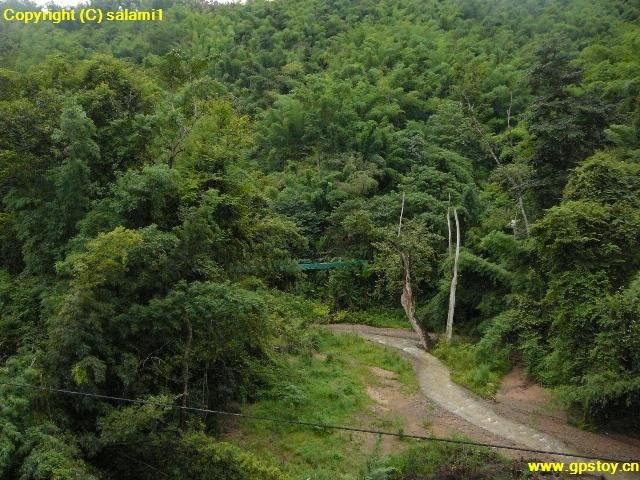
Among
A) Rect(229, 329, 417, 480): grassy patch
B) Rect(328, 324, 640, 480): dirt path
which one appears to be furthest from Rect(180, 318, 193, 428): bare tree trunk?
Rect(328, 324, 640, 480): dirt path

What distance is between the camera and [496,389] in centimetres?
A: 1549

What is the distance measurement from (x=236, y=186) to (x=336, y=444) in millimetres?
6569

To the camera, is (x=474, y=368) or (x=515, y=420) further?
(x=474, y=368)

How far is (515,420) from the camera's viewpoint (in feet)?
44.2

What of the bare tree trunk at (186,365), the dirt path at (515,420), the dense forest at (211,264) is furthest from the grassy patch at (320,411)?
the bare tree trunk at (186,365)

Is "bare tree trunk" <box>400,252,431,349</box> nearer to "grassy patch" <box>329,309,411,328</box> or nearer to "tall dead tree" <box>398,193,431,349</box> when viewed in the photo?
"tall dead tree" <box>398,193,431,349</box>

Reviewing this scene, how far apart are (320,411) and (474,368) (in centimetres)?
560

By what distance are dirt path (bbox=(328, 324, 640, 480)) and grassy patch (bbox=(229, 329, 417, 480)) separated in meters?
1.01

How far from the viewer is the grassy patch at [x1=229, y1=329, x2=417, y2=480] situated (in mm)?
11547

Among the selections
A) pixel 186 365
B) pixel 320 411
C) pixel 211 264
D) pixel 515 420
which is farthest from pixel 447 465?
pixel 211 264

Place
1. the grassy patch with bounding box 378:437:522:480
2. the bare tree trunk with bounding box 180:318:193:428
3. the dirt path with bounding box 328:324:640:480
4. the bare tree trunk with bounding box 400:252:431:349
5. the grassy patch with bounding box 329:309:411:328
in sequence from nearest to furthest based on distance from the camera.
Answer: the grassy patch with bounding box 378:437:522:480, the bare tree trunk with bounding box 180:318:193:428, the dirt path with bounding box 328:324:640:480, the bare tree trunk with bounding box 400:252:431:349, the grassy patch with bounding box 329:309:411:328

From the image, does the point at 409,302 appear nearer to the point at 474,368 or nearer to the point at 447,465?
the point at 474,368

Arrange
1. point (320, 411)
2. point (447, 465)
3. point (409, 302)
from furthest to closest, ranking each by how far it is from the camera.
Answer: point (409, 302), point (320, 411), point (447, 465)

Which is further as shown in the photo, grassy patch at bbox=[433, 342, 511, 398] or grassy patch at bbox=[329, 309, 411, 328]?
grassy patch at bbox=[329, 309, 411, 328]
